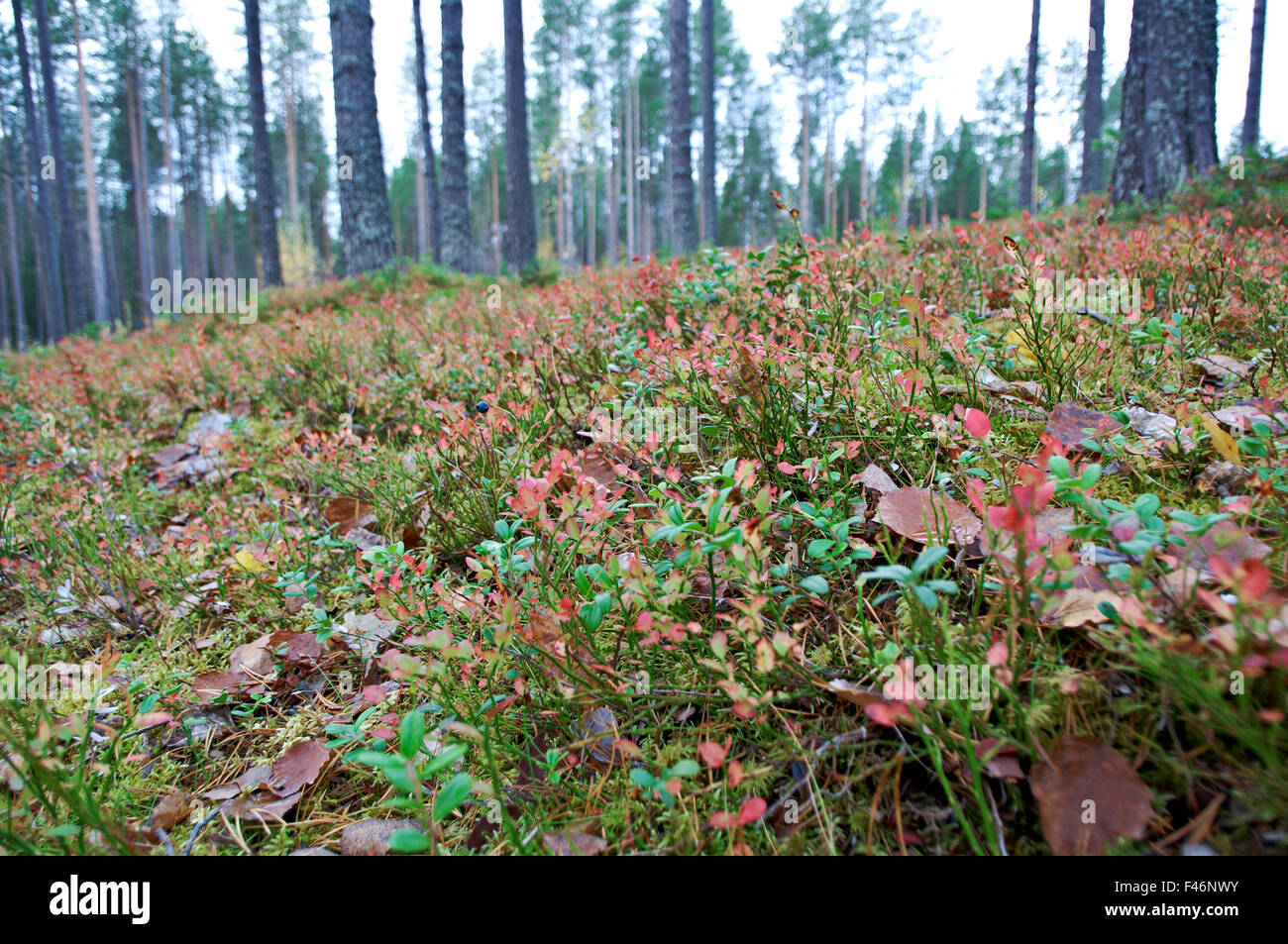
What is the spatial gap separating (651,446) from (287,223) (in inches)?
1710

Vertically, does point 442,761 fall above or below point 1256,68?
below

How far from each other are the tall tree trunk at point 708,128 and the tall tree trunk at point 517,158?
5.85 meters

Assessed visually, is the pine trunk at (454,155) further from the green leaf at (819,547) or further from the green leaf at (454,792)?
the green leaf at (454,792)

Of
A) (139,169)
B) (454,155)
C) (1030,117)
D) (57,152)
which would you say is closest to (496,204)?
(139,169)

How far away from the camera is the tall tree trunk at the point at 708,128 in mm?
15523

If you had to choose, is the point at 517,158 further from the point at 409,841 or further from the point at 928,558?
the point at 409,841

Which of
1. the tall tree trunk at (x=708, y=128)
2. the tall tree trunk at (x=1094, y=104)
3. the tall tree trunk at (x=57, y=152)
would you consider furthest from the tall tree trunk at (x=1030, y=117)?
the tall tree trunk at (x=57, y=152)

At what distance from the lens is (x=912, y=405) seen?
77.0 inches

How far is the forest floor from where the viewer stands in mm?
1060

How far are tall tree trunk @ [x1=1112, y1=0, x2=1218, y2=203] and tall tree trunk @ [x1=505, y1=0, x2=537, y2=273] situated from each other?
25.5ft

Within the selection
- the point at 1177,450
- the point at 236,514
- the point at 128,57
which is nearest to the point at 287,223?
the point at 128,57

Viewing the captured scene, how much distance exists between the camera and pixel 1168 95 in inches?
257

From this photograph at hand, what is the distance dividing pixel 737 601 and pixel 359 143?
9.87 m
